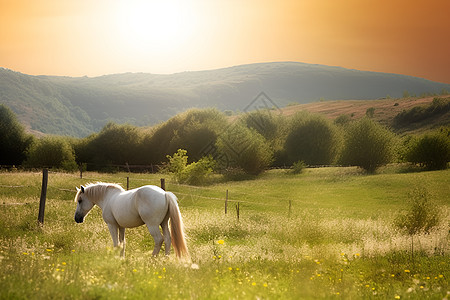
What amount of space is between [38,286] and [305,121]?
56.6 metres

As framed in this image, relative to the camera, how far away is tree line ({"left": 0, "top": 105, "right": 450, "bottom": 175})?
45.2 metres

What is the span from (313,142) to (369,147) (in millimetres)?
13178

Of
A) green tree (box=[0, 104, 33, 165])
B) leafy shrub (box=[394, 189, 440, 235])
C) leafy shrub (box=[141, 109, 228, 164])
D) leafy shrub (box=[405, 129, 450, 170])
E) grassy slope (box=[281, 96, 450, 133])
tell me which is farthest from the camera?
grassy slope (box=[281, 96, 450, 133])

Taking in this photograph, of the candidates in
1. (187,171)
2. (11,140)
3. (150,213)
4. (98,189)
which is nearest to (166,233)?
(150,213)

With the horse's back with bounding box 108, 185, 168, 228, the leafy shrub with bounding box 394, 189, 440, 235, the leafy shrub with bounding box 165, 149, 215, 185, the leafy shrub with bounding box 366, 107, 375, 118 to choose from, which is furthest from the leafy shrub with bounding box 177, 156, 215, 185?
the leafy shrub with bounding box 366, 107, 375, 118

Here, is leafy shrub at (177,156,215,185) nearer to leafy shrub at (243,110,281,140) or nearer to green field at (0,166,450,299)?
green field at (0,166,450,299)

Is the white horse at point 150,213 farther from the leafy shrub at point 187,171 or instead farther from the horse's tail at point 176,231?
the leafy shrub at point 187,171

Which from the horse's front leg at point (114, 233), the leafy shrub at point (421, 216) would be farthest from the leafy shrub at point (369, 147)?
the horse's front leg at point (114, 233)

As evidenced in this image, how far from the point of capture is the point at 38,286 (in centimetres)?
485

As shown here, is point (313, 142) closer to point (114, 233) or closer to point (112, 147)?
point (112, 147)

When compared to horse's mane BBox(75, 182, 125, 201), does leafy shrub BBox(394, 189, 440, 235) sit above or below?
below

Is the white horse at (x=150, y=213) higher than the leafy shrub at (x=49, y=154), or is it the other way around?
the white horse at (x=150, y=213)

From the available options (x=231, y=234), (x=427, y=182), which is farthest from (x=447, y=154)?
(x=231, y=234)

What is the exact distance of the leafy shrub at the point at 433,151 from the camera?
42.6m
